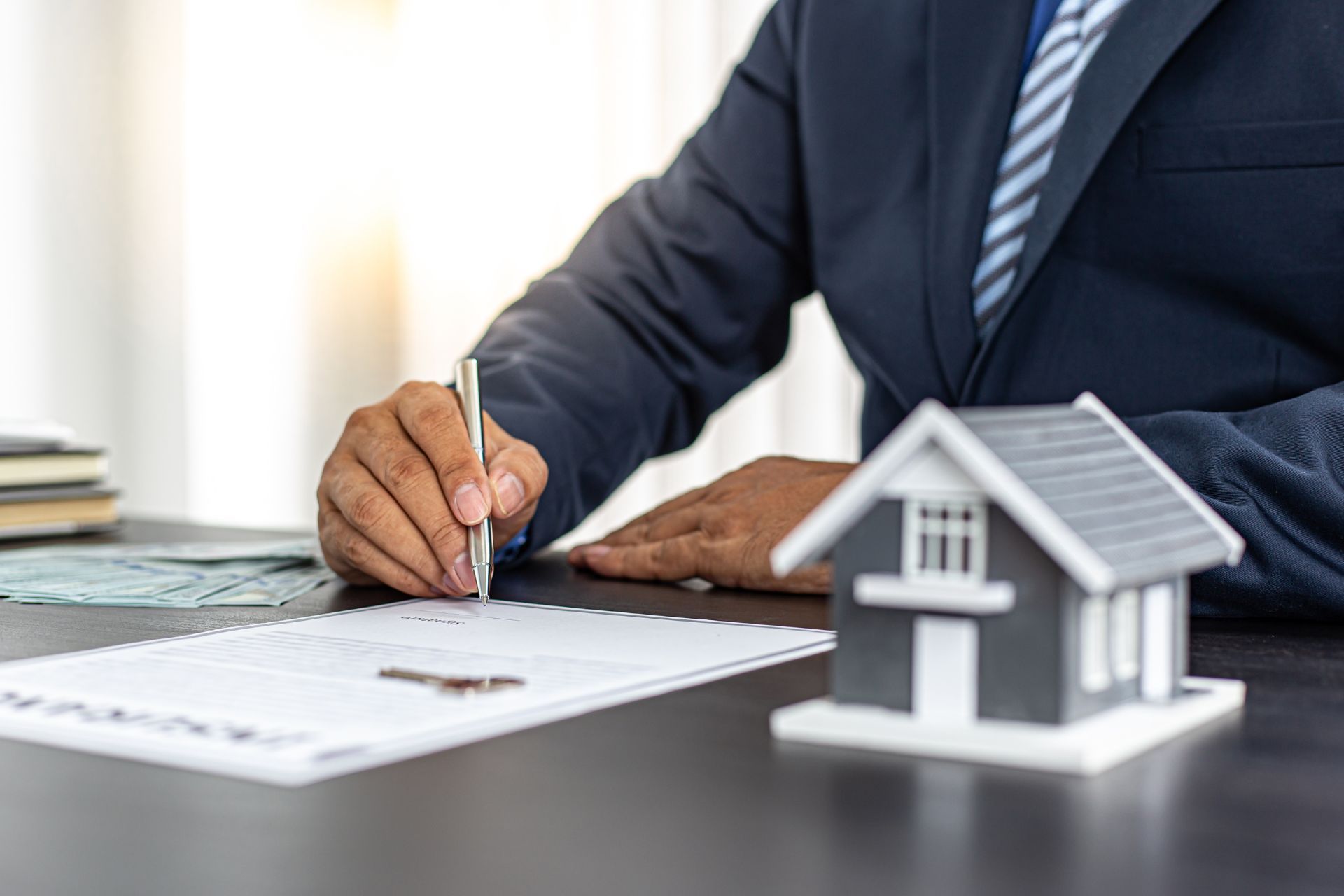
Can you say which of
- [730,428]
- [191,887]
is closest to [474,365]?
[191,887]

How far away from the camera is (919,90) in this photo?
1361 millimetres

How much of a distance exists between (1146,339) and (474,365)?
61 centimetres

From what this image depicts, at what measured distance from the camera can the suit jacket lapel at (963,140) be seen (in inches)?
49.2

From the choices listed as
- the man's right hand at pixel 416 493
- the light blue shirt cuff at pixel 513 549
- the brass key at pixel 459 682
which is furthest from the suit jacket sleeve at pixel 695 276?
the brass key at pixel 459 682

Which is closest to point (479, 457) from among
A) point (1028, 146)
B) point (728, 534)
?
point (728, 534)

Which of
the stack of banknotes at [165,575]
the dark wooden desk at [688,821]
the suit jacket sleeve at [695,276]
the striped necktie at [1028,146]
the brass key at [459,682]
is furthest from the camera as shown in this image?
the suit jacket sleeve at [695,276]

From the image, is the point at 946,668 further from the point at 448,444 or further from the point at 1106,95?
the point at 1106,95

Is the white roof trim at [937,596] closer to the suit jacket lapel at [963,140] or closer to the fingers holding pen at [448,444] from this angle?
the fingers holding pen at [448,444]

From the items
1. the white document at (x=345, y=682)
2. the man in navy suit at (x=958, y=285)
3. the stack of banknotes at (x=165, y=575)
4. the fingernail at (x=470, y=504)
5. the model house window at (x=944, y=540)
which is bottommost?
the stack of banknotes at (x=165, y=575)

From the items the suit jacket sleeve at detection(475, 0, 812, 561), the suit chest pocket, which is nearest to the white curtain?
the suit jacket sleeve at detection(475, 0, 812, 561)

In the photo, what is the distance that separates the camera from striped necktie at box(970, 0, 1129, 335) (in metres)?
1.22

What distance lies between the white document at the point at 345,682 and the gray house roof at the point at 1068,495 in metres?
0.15

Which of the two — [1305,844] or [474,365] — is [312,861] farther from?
[474,365]

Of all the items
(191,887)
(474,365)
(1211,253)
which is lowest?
(191,887)
